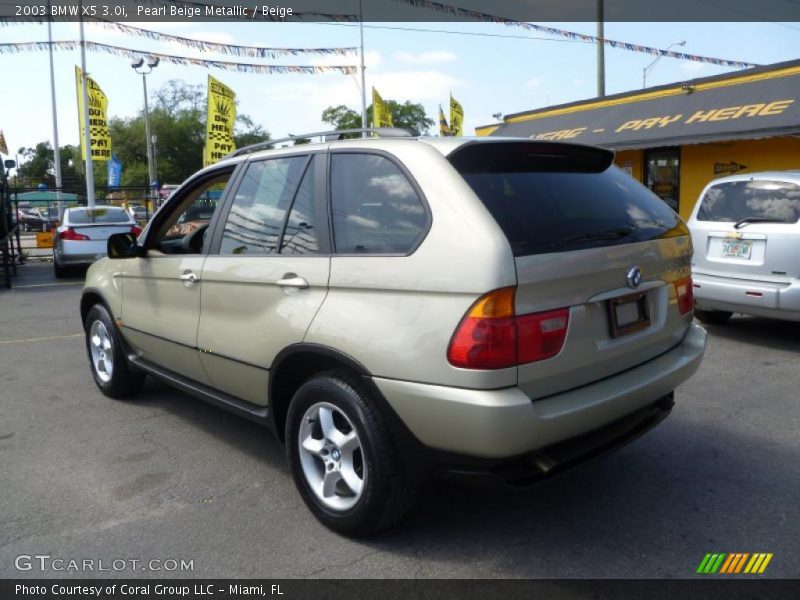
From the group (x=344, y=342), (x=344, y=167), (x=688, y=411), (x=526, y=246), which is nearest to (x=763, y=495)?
(x=688, y=411)

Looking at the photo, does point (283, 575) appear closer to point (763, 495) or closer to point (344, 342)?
point (344, 342)

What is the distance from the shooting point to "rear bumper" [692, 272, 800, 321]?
602 centimetres

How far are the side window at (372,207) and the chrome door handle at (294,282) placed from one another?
0.73 ft

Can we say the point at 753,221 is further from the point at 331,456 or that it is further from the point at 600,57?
the point at 600,57

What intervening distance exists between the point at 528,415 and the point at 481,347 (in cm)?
31

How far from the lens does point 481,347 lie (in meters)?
2.47

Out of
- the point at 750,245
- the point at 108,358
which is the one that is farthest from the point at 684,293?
the point at 108,358

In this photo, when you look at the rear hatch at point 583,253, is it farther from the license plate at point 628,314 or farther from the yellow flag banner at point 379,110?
the yellow flag banner at point 379,110

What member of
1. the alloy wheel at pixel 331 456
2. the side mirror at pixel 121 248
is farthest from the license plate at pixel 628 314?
the side mirror at pixel 121 248

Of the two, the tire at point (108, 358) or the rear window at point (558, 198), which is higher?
the rear window at point (558, 198)

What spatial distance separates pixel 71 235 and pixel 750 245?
12.2 m

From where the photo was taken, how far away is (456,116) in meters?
23.9

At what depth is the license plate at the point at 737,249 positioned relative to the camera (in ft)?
21.0

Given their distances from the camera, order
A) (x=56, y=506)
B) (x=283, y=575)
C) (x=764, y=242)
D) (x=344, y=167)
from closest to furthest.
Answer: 1. (x=283, y=575)
2. (x=344, y=167)
3. (x=56, y=506)
4. (x=764, y=242)
